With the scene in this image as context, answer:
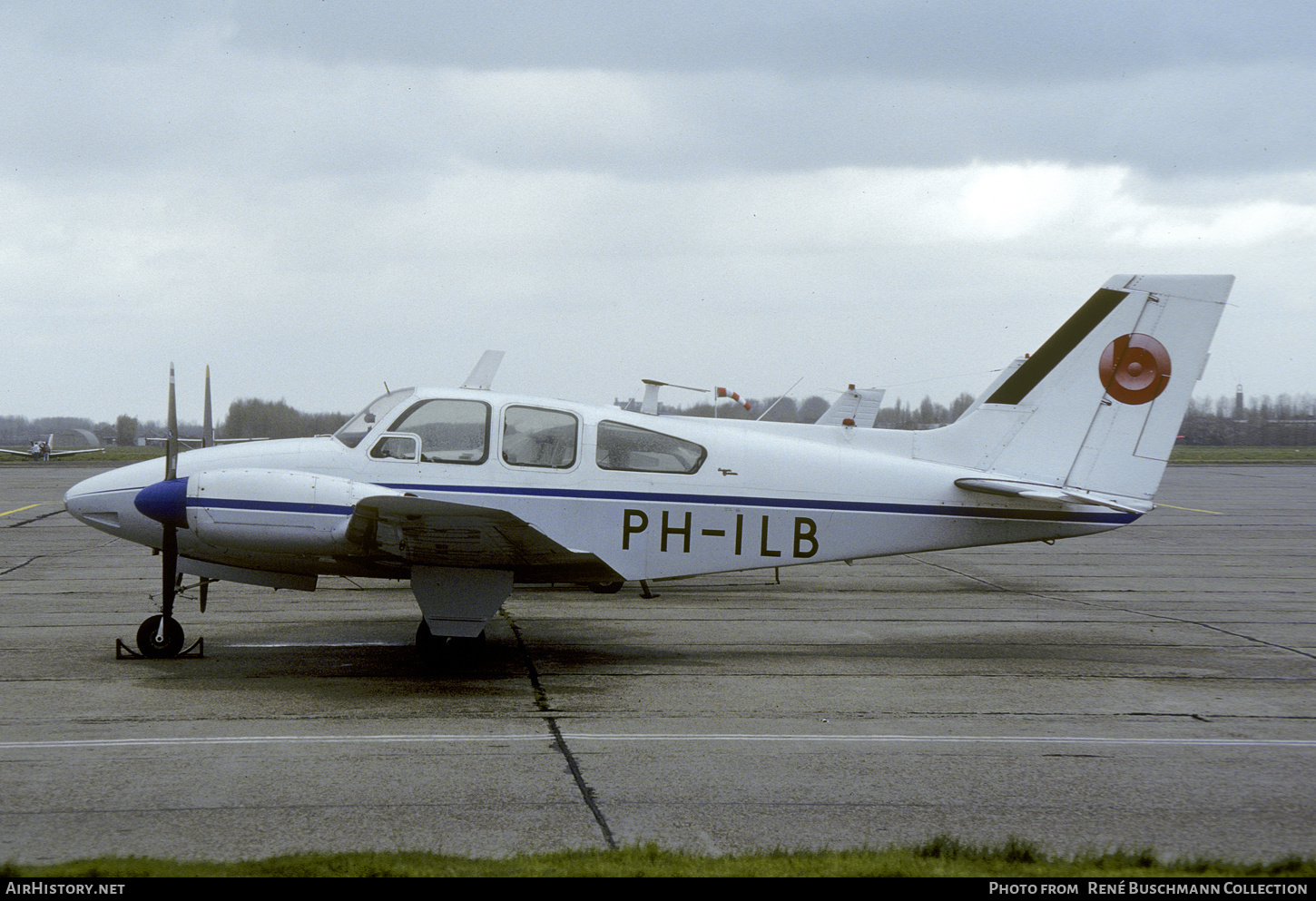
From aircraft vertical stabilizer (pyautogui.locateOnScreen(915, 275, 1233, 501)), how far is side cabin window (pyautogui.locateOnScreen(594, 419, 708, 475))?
263 cm

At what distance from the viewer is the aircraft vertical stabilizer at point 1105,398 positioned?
10.3 metres

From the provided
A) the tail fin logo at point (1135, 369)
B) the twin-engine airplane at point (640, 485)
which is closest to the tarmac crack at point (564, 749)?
the twin-engine airplane at point (640, 485)

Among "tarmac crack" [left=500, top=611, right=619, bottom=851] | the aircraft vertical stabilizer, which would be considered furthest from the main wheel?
the aircraft vertical stabilizer

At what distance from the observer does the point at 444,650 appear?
9148mm

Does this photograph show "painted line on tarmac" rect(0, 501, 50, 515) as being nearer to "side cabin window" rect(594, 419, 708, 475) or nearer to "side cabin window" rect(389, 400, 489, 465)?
"side cabin window" rect(389, 400, 489, 465)

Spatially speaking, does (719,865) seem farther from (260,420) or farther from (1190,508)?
(1190,508)

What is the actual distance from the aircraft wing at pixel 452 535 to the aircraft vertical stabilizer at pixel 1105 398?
14.1ft

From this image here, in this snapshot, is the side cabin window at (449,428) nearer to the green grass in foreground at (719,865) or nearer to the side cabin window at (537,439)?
the side cabin window at (537,439)

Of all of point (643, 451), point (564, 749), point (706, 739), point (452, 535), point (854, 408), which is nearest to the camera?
point (564, 749)

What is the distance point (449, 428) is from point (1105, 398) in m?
6.56

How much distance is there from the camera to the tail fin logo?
1038cm

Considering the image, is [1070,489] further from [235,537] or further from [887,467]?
[235,537]

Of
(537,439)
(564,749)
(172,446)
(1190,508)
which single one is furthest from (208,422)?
(1190,508)
